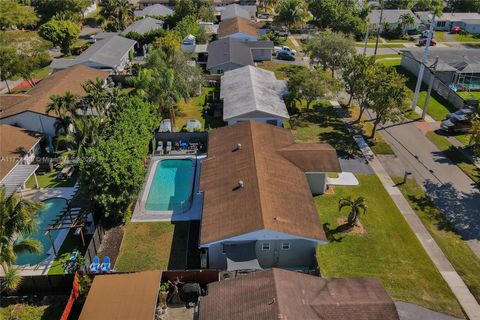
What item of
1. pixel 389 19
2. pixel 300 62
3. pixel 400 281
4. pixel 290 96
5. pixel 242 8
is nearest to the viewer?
pixel 400 281

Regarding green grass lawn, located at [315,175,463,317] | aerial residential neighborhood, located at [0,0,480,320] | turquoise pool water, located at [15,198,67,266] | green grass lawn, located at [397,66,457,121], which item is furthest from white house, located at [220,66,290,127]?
→ turquoise pool water, located at [15,198,67,266]

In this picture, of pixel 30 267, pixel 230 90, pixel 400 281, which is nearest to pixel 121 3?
pixel 230 90

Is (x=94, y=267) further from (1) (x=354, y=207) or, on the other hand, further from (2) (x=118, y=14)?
(2) (x=118, y=14)

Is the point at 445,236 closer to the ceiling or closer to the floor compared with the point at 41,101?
closer to the floor

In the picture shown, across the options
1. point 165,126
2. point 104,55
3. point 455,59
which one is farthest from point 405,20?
point 165,126

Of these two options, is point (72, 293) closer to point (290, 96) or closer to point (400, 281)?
point (400, 281)

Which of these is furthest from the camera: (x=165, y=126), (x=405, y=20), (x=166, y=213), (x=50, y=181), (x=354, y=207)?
(x=405, y=20)

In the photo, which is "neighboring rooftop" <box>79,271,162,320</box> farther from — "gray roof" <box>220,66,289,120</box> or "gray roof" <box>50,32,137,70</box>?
"gray roof" <box>50,32,137,70</box>
